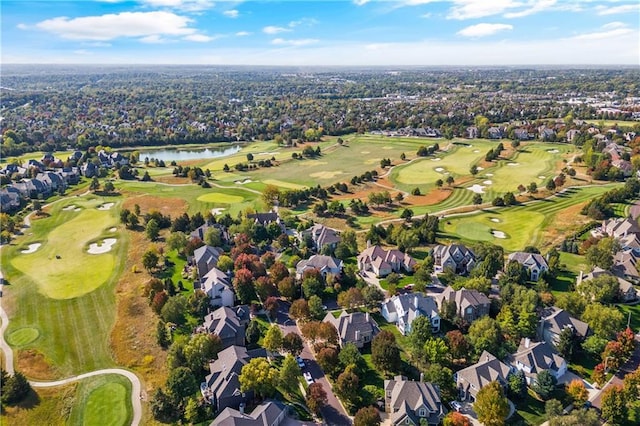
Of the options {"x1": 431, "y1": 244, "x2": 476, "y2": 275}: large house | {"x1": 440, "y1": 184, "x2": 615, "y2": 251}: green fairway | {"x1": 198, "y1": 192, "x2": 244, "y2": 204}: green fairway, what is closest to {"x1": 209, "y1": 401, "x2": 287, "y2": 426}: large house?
{"x1": 431, "y1": 244, "x2": 476, "y2": 275}: large house

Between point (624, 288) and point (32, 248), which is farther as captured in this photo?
point (32, 248)

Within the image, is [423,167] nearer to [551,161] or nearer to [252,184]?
[551,161]

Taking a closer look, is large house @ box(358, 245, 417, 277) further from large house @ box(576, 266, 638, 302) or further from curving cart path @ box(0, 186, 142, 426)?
curving cart path @ box(0, 186, 142, 426)

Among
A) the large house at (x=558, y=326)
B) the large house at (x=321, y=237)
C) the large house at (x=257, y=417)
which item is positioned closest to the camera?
the large house at (x=257, y=417)

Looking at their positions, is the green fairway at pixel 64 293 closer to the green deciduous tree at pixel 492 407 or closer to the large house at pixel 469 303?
the green deciduous tree at pixel 492 407

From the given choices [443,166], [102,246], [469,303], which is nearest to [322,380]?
[469,303]

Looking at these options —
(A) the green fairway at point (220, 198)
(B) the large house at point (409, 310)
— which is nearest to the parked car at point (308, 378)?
(B) the large house at point (409, 310)

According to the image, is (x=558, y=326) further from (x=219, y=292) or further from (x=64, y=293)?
(x=64, y=293)
